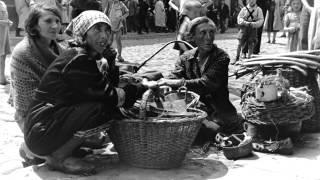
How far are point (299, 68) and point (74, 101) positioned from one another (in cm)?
236

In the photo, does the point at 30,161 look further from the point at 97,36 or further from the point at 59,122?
the point at 97,36

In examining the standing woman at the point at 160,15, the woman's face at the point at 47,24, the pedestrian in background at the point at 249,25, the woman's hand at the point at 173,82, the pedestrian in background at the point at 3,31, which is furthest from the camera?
the standing woman at the point at 160,15

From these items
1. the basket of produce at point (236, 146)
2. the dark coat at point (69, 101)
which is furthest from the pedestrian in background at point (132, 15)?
the dark coat at point (69, 101)

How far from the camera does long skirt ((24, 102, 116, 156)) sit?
4.32 metres

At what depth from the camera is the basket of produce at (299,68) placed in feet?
18.4

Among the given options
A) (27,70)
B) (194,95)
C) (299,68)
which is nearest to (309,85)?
(299,68)

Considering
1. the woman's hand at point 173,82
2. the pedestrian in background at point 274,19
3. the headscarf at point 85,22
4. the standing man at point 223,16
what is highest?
the headscarf at point 85,22

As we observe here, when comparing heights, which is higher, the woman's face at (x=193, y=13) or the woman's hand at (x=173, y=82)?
the woman's face at (x=193, y=13)

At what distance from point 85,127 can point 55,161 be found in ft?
1.32

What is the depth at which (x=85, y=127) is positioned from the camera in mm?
4324

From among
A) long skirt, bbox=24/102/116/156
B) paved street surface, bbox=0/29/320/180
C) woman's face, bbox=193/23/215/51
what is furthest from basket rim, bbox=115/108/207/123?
woman's face, bbox=193/23/215/51

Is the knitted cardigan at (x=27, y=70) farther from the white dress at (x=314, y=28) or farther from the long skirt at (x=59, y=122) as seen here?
the white dress at (x=314, y=28)

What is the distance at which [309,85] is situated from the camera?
19.0ft

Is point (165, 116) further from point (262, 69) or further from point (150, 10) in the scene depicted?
point (150, 10)
